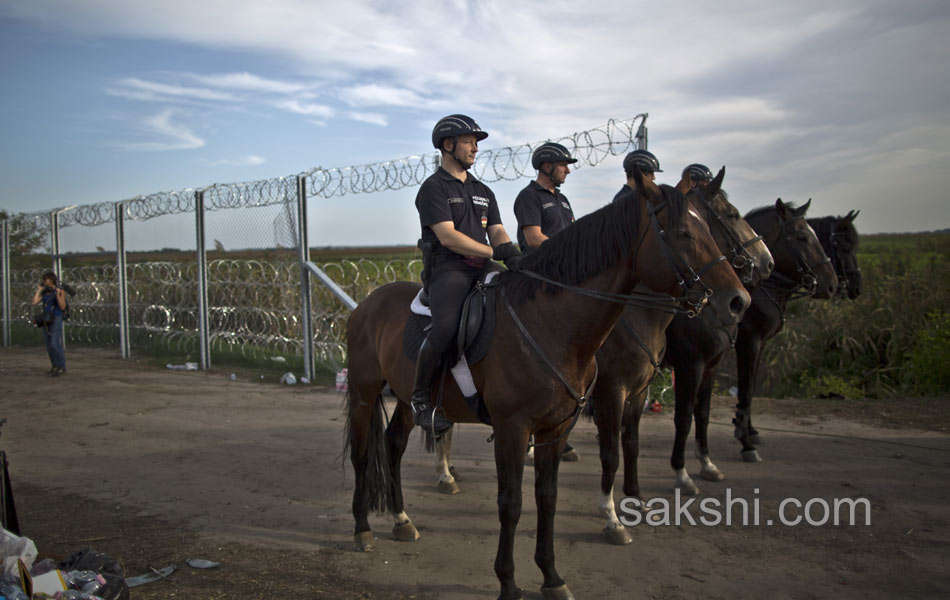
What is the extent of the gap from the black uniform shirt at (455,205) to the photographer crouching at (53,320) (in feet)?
36.8

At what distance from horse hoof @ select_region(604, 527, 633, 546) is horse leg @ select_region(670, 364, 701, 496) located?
1.24m

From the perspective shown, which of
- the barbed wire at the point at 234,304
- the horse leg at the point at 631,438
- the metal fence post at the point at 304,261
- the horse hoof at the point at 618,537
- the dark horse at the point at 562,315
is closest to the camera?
the dark horse at the point at 562,315

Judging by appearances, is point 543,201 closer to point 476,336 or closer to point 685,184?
point 685,184

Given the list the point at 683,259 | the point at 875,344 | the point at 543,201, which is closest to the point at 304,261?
the point at 543,201

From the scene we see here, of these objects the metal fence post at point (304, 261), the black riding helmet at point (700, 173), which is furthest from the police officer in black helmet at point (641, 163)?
the metal fence post at point (304, 261)

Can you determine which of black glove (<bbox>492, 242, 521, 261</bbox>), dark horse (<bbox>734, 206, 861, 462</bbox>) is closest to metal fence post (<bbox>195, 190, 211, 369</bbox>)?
dark horse (<bbox>734, 206, 861, 462</bbox>)

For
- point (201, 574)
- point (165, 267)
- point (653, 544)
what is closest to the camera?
point (201, 574)

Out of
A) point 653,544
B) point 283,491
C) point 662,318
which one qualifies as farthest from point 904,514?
point 283,491

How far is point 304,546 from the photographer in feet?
15.4

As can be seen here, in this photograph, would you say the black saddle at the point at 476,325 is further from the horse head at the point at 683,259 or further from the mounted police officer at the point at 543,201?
the mounted police officer at the point at 543,201

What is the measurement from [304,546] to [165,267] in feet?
37.5

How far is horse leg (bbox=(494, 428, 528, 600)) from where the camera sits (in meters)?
3.66

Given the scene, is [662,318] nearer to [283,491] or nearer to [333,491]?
[333,491]

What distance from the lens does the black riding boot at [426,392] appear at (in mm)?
3953
